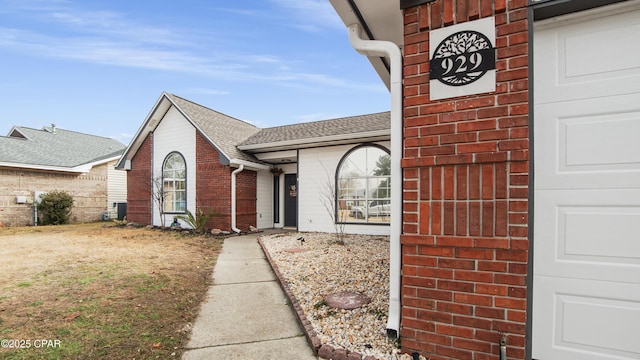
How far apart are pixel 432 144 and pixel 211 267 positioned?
16.4 ft

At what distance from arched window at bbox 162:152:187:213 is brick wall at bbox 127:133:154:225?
88 centimetres

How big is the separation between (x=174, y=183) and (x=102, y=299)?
27.9ft

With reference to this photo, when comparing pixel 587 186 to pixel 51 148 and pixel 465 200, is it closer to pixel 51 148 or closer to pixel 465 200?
pixel 465 200

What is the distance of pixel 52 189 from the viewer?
1445 centimetres

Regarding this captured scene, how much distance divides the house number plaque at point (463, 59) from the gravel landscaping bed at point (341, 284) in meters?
2.16

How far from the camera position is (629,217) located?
1881 mm

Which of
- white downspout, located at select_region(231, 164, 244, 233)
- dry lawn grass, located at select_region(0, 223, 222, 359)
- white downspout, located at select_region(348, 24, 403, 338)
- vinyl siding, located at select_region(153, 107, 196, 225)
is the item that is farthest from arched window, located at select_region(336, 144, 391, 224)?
white downspout, located at select_region(348, 24, 403, 338)

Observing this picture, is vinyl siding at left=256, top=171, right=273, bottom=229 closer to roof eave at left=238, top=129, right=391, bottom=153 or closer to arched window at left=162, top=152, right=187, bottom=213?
roof eave at left=238, top=129, right=391, bottom=153

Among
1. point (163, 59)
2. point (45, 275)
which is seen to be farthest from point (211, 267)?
point (163, 59)

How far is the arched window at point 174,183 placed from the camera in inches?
448

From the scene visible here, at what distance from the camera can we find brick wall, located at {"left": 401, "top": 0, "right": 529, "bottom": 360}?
2004 millimetres

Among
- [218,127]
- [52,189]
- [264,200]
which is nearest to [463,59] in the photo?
Result: [264,200]

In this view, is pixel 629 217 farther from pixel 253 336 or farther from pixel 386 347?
pixel 253 336

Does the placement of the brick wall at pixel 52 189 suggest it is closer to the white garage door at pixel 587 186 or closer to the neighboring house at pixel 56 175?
the neighboring house at pixel 56 175
